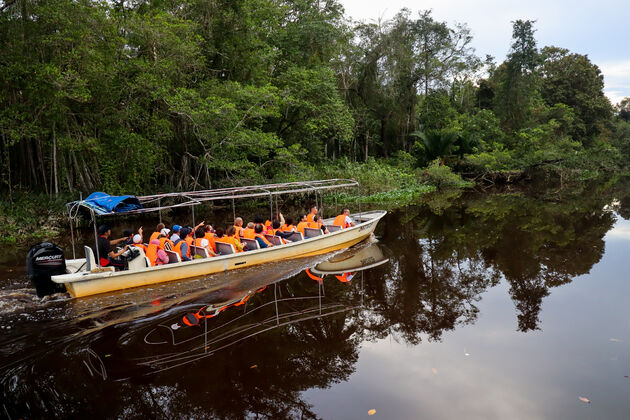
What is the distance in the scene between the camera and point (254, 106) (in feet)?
59.9

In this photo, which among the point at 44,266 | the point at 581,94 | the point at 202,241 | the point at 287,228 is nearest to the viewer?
the point at 44,266

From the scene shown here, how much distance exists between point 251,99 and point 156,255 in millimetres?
10881

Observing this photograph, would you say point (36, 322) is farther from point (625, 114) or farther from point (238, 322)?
point (625, 114)

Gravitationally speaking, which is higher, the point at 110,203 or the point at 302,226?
the point at 110,203

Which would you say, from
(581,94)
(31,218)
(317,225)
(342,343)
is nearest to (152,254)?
(317,225)

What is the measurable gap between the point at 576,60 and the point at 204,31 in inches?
1383

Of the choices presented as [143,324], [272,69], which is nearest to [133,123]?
[272,69]

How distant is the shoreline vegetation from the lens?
577 inches

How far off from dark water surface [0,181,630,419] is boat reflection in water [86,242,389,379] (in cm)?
3

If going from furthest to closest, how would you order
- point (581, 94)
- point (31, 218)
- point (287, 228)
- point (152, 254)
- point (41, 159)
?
point (581, 94)
point (41, 159)
point (31, 218)
point (287, 228)
point (152, 254)

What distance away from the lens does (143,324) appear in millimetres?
7020

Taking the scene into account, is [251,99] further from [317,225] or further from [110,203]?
[110,203]

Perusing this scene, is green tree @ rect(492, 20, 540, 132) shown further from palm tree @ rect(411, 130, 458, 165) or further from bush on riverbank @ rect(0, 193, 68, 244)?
bush on riverbank @ rect(0, 193, 68, 244)

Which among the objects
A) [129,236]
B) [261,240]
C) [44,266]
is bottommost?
[261,240]
